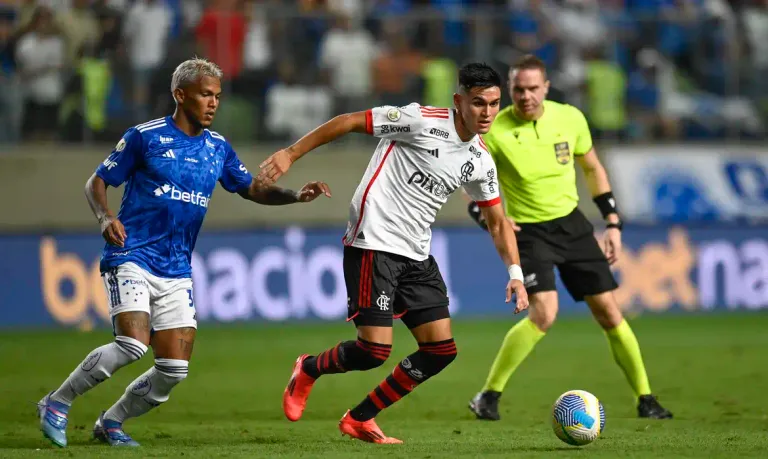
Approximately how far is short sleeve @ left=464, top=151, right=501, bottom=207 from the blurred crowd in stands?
29.3 feet

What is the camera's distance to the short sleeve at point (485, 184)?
7.65 meters

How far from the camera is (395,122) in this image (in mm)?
7414

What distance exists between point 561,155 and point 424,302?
7.48ft

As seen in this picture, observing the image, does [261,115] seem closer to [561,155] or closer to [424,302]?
[561,155]

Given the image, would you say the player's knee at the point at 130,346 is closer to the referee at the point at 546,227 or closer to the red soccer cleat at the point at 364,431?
the red soccer cleat at the point at 364,431

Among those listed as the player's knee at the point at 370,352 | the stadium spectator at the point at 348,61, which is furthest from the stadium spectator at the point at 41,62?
the player's knee at the point at 370,352

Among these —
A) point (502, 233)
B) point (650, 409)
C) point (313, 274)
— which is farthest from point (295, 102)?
point (502, 233)

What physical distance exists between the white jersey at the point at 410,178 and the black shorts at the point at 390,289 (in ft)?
0.20

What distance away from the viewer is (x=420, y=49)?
1731 cm

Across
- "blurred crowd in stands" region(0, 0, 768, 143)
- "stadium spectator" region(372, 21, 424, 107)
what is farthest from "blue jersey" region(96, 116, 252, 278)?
"stadium spectator" region(372, 21, 424, 107)

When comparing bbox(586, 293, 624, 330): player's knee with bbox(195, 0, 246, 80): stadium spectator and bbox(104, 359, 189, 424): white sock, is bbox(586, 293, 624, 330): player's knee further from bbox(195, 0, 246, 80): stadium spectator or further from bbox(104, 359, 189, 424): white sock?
bbox(195, 0, 246, 80): stadium spectator

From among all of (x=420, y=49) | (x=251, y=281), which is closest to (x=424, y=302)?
(x=251, y=281)

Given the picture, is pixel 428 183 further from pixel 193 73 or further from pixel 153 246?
pixel 153 246

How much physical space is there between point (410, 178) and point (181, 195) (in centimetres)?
136
